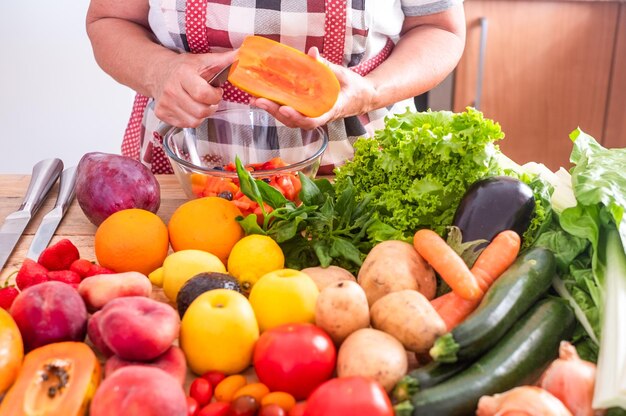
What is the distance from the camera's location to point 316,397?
0.80 m

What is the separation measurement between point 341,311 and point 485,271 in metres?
0.24

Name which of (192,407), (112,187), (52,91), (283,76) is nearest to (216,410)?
(192,407)

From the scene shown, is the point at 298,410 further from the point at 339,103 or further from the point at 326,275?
the point at 339,103

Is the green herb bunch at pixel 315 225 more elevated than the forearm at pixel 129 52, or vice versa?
A: the forearm at pixel 129 52

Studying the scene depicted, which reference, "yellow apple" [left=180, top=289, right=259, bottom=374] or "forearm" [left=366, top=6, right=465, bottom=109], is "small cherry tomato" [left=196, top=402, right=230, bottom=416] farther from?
"forearm" [left=366, top=6, right=465, bottom=109]

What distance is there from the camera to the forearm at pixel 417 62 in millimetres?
1450

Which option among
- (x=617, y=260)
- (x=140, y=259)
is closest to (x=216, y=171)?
(x=140, y=259)

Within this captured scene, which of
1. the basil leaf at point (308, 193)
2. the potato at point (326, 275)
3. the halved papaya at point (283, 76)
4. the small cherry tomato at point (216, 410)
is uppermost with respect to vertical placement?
the halved papaya at point (283, 76)

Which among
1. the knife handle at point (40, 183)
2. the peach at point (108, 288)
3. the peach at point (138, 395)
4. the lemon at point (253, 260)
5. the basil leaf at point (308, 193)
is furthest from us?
the knife handle at point (40, 183)

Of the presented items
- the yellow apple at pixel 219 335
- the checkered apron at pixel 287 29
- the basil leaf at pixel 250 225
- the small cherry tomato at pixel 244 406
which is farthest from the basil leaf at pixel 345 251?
the checkered apron at pixel 287 29

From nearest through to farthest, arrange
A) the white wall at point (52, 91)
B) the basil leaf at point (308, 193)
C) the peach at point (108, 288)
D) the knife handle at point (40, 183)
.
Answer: the peach at point (108, 288) → the basil leaf at point (308, 193) → the knife handle at point (40, 183) → the white wall at point (52, 91)

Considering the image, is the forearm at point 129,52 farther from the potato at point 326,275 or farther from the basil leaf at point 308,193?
the potato at point 326,275

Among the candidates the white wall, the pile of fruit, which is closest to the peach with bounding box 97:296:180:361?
the pile of fruit

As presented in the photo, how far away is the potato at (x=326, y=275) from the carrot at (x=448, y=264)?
0.11 m
